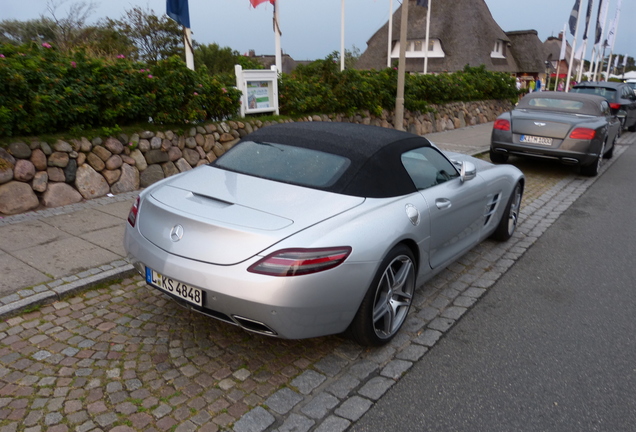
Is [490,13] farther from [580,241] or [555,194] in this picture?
[580,241]

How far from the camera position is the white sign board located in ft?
31.0

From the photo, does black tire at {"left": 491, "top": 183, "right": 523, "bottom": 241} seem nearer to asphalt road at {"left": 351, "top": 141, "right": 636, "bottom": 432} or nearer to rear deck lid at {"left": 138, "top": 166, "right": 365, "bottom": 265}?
asphalt road at {"left": 351, "top": 141, "right": 636, "bottom": 432}

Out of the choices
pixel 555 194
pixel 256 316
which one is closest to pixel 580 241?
pixel 555 194

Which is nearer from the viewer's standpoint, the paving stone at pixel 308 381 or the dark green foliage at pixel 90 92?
the paving stone at pixel 308 381

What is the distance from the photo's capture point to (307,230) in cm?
296

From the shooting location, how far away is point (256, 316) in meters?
2.87

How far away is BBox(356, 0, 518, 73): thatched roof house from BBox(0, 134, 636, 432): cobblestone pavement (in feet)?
128

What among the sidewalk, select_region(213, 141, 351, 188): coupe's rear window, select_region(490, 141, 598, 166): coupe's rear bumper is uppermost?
select_region(213, 141, 351, 188): coupe's rear window

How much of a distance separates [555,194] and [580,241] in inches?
110

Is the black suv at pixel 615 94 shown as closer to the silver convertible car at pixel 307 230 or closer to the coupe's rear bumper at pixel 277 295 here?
the silver convertible car at pixel 307 230

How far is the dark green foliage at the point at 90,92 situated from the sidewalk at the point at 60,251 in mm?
1130

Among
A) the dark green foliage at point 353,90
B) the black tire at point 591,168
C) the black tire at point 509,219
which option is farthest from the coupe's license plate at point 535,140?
the dark green foliage at point 353,90

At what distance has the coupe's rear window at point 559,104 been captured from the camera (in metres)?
10.4

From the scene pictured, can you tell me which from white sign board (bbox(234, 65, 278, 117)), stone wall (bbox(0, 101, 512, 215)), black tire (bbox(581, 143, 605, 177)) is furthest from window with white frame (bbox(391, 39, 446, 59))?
stone wall (bbox(0, 101, 512, 215))
